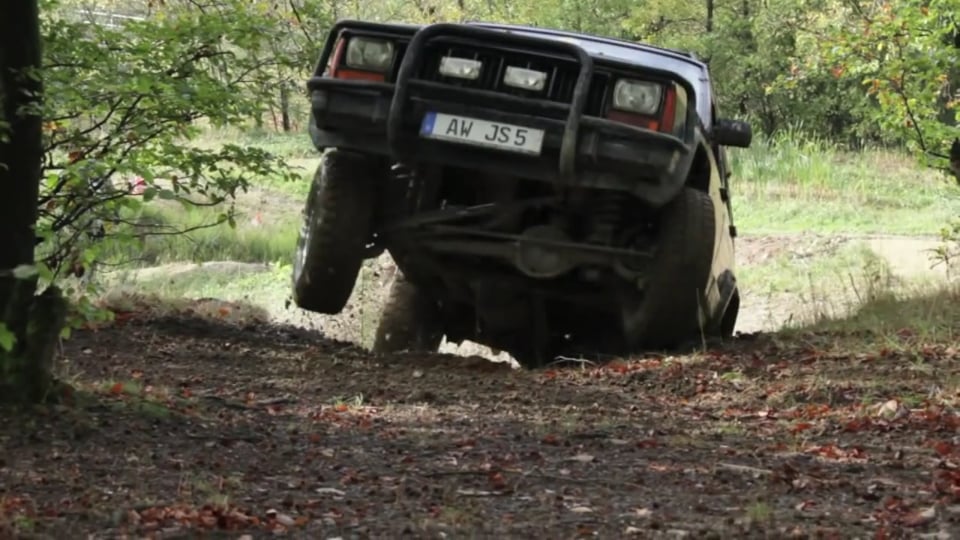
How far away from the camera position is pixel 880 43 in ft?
32.5

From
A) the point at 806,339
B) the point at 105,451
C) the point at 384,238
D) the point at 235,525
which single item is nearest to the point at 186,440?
the point at 105,451

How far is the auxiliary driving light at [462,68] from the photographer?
602 cm

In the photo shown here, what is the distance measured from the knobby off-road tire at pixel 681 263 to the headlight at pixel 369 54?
1519mm

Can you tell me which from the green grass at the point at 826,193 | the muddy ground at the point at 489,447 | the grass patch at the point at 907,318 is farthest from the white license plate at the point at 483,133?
the green grass at the point at 826,193

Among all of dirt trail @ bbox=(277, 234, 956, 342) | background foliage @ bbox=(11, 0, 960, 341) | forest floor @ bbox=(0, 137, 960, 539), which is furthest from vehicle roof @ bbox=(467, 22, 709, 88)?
dirt trail @ bbox=(277, 234, 956, 342)

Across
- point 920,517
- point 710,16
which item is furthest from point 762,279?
point 920,517

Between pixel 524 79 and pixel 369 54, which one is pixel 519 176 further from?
pixel 369 54

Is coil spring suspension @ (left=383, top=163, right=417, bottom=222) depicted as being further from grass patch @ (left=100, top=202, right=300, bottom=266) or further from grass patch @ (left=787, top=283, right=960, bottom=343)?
grass patch @ (left=100, top=202, right=300, bottom=266)

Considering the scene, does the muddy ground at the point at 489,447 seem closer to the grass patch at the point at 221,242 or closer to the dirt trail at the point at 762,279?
the dirt trail at the point at 762,279

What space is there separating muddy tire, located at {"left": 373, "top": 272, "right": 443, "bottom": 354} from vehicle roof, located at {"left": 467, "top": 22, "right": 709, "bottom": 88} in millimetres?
1693

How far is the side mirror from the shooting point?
6793mm

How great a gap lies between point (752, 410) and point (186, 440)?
2313 millimetres

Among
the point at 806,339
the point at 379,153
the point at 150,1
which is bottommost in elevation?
the point at 806,339

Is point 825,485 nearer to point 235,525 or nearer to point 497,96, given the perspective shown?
point 235,525
